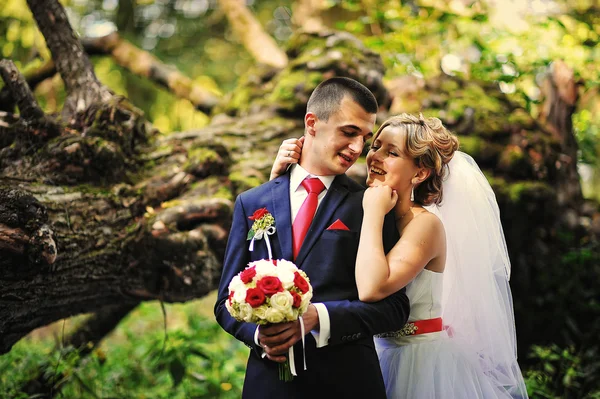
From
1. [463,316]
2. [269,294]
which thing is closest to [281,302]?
[269,294]

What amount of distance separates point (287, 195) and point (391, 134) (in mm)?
654

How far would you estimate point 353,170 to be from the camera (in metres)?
4.55

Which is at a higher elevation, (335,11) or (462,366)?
(335,11)

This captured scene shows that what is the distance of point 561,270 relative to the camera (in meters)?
5.97

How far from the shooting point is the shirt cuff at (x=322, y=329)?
89.0 inches

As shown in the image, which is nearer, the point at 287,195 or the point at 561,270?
the point at 287,195

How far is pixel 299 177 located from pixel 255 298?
2.90ft

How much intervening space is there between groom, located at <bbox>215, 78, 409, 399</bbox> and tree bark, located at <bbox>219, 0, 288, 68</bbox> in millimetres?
5270

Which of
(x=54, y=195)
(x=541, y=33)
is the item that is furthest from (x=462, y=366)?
(x=541, y=33)

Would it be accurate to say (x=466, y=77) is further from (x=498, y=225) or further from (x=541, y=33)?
(x=498, y=225)

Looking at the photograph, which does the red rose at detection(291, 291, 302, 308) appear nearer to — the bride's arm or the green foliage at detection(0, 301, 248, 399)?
the bride's arm

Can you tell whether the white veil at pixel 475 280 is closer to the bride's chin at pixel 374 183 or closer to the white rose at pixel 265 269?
the bride's chin at pixel 374 183

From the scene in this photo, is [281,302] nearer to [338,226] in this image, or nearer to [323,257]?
[323,257]

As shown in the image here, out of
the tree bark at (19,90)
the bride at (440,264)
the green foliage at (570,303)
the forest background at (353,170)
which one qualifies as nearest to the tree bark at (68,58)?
the forest background at (353,170)
